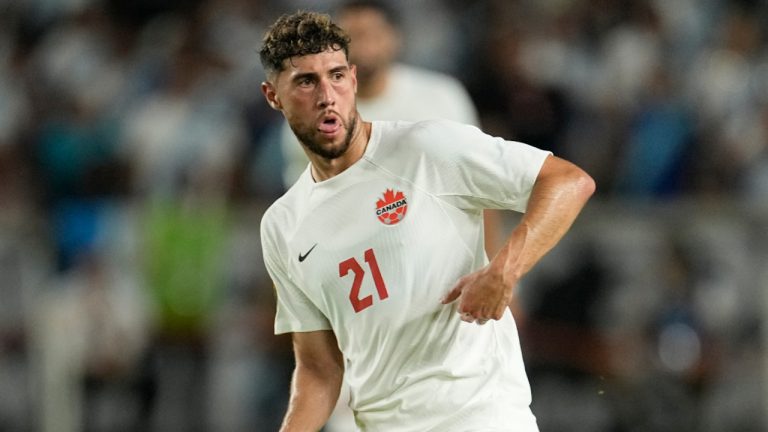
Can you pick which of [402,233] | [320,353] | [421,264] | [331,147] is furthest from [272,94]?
[320,353]

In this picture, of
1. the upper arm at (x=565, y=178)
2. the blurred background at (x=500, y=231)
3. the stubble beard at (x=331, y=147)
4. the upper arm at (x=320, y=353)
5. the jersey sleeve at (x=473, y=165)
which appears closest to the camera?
the upper arm at (x=565, y=178)

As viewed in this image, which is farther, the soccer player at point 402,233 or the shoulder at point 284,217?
the shoulder at point 284,217

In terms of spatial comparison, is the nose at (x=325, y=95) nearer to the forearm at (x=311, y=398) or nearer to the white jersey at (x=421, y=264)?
the white jersey at (x=421, y=264)

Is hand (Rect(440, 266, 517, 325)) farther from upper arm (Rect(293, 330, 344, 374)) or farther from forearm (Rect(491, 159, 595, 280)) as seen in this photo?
upper arm (Rect(293, 330, 344, 374))

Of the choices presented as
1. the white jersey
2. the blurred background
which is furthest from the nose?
the blurred background

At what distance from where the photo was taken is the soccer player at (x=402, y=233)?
4246mm

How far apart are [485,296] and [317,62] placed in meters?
0.97

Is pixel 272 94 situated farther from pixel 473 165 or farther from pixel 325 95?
pixel 473 165

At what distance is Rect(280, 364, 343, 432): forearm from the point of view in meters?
4.62

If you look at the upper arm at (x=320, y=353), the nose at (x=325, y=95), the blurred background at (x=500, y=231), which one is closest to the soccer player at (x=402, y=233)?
the nose at (x=325, y=95)

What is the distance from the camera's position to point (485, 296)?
3812 millimetres

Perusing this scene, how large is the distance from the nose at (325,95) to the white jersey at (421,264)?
236mm

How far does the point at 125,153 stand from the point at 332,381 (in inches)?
229

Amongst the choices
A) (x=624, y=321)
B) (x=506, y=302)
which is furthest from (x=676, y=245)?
(x=506, y=302)
